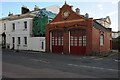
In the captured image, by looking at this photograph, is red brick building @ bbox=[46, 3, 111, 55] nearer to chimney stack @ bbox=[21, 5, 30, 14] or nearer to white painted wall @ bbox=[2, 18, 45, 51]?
white painted wall @ bbox=[2, 18, 45, 51]

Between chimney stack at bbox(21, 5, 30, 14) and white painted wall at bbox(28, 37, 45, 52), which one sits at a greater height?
chimney stack at bbox(21, 5, 30, 14)

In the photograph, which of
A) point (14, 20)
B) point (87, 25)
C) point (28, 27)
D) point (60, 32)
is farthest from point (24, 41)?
point (87, 25)

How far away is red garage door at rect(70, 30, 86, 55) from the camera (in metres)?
28.3

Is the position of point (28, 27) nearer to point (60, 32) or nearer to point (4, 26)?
point (60, 32)

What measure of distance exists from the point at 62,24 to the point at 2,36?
19729 mm

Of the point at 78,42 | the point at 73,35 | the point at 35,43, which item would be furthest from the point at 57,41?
the point at 35,43

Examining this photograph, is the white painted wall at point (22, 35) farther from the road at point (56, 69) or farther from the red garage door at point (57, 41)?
the road at point (56, 69)

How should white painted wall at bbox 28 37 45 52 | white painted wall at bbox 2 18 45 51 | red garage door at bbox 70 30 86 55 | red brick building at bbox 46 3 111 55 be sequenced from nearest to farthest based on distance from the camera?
red brick building at bbox 46 3 111 55
red garage door at bbox 70 30 86 55
white painted wall at bbox 28 37 45 52
white painted wall at bbox 2 18 45 51

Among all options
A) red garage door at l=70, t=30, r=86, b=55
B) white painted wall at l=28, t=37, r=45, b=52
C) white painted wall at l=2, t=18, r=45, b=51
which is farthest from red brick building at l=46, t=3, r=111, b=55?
white painted wall at l=2, t=18, r=45, b=51

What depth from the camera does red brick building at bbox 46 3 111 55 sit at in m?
27.7

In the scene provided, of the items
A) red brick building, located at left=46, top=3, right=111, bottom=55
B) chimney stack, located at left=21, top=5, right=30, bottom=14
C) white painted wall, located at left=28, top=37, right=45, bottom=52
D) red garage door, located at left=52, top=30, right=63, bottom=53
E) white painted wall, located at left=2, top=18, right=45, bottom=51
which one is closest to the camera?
red brick building, located at left=46, top=3, right=111, bottom=55

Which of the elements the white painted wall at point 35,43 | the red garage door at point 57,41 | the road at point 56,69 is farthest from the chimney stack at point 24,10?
the road at point 56,69

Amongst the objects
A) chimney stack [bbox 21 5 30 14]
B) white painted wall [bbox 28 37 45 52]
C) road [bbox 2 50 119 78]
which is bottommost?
road [bbox 2 50 119 78]

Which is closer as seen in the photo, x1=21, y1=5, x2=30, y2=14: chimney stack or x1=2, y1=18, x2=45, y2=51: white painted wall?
x1=2, y1=18, x2=45, y2=51: white painted wall
